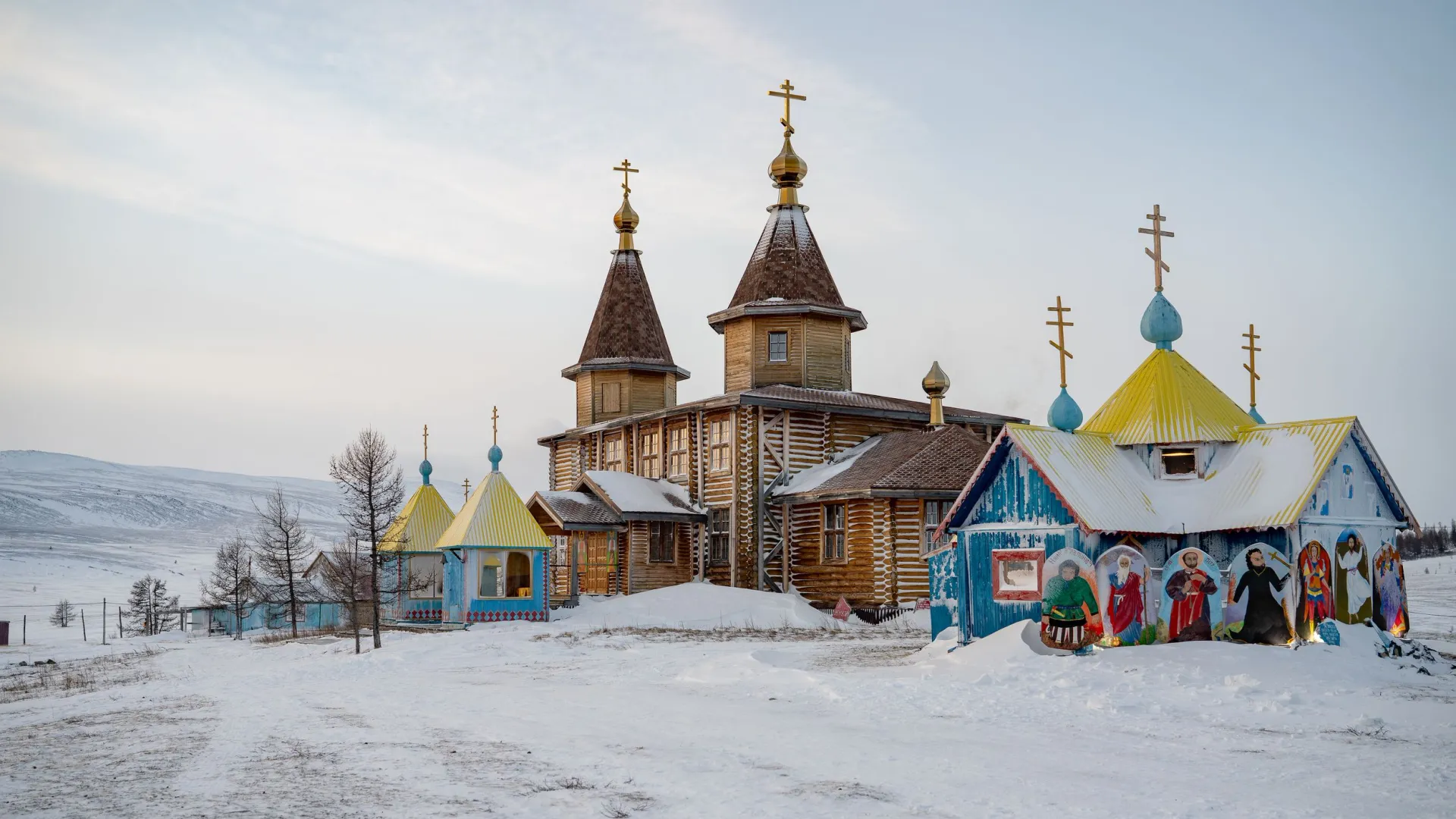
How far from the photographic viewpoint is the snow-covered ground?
935 centimetres

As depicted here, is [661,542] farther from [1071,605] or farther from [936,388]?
[1071,605]

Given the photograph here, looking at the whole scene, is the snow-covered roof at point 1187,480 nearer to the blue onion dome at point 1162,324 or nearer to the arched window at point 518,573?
the blue onion dome at point 1162,324

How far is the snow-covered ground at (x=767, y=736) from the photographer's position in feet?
30.7

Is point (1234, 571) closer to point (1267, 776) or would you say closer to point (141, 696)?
point (1267, 776)

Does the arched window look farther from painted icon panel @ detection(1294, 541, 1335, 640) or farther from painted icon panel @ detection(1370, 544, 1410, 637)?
painted icon panel @ detection(1370, 544, 1410, 637)

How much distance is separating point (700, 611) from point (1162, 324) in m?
14.3

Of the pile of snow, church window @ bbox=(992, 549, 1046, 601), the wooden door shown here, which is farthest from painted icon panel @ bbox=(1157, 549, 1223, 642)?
the wooden door

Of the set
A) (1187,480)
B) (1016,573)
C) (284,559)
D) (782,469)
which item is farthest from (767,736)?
(284,559)

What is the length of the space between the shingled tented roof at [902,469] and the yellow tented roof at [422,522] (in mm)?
9660

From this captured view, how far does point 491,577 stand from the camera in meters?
32.9

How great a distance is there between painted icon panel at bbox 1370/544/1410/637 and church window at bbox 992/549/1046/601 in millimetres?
4864

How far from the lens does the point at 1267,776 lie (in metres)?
10.2

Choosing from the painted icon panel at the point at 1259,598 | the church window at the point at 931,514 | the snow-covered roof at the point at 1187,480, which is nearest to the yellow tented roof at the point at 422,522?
the church window at the point at 931,514

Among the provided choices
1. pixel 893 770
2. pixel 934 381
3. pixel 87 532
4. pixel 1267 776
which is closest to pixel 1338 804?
pixel 1267 776
